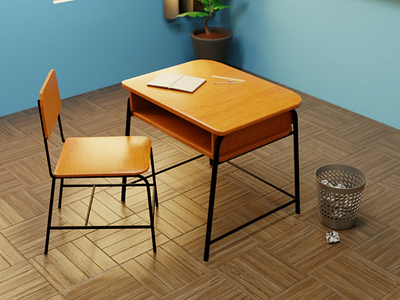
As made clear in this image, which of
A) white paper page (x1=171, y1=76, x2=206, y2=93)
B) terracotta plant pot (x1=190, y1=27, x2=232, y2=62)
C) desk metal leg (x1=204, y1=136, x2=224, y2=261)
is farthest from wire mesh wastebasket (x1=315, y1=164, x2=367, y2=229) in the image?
terracotta plant pot (x1=190, y1=27, x2=232, y2=62)

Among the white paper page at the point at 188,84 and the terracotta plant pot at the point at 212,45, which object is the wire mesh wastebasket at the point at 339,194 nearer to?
the white paper page at the point at 188,84

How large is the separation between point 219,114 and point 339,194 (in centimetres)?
84

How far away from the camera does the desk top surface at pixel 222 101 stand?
2.73 metres

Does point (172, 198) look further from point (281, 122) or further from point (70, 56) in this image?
point (70, 56)

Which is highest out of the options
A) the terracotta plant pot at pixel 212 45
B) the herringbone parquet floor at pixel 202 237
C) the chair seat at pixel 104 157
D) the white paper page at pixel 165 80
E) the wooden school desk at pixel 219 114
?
the white paper page at pixel 165 80

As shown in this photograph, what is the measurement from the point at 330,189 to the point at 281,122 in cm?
46

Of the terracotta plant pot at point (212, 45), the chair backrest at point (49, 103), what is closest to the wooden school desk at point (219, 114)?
the chair backrest at point (49, 103)

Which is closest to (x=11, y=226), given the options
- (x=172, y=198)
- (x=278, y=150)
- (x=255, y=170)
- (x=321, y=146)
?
(x=172, y=198)

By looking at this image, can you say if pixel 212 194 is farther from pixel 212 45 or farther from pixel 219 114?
pixel 212 45

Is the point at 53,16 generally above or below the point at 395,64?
above

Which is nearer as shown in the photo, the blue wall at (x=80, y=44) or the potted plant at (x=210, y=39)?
the blue wall at (x=80, y=44)

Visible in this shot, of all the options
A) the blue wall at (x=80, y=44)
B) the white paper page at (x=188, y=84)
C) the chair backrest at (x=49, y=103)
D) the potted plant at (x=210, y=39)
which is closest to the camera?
the chair backrest at (x=49, y=103)

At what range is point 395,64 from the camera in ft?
14.1

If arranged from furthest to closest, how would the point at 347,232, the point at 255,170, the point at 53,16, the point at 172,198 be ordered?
1. the point at 53,16
2. the point at 255,170
3. the point at 172,198
4. the point at 347,232
